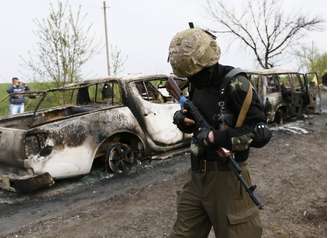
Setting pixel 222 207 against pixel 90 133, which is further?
pixel 90 133

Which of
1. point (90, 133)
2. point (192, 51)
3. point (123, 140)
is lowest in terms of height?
point (123, 140)

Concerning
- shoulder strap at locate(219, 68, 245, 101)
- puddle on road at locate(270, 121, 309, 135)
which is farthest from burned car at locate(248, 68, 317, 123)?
shoulder strap at locate(219, 68, 245, 101)

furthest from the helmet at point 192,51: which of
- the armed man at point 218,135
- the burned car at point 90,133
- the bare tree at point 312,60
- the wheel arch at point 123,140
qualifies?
the bare tree at point 312,60

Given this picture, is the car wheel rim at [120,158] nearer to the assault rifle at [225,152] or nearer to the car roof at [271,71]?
the assault rifle at [225,152]

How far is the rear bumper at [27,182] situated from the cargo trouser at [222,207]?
305 cm

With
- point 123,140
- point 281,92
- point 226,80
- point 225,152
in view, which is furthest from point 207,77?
point 281,92

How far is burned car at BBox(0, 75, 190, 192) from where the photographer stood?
17.5 ft

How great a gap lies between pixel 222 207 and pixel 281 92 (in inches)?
347

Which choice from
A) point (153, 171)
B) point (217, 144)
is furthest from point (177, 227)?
point (153, 171)

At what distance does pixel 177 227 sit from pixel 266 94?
800 centimetres

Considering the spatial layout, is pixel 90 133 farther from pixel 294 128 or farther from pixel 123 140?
pixel 294 128

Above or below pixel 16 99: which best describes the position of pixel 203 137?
above

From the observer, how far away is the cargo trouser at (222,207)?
8.12ft

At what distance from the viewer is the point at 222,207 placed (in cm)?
250
